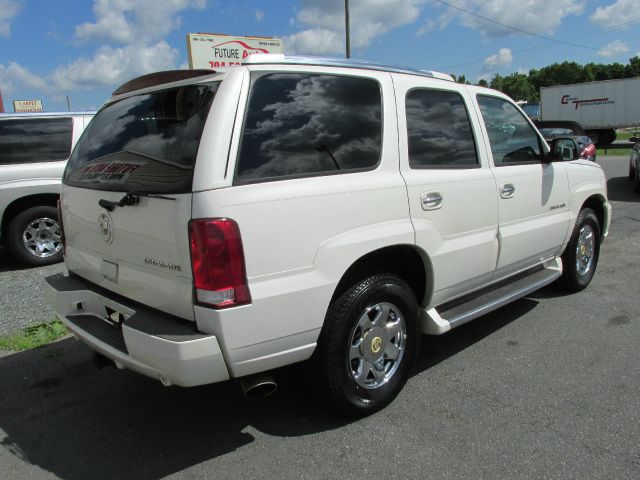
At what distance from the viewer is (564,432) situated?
2879 millimetres

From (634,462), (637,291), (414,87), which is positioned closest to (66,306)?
(414,87)

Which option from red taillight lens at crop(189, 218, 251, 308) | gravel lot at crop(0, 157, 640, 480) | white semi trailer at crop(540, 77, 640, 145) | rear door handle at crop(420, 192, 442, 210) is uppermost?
white semi trailer at crop(540, 77, 640, 145)

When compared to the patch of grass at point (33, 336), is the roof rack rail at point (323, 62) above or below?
above

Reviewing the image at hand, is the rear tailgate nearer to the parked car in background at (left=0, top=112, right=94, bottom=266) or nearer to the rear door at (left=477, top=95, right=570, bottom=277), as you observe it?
the rear door at (left=477, top=95, right=570, bottom=277)

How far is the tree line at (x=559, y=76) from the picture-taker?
9825 cm

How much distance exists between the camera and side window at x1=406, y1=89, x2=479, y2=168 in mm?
3293

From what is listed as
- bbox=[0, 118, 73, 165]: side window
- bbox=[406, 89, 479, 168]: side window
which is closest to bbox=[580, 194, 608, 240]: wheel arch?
bbox=[406, 89, 479, 168]: side window

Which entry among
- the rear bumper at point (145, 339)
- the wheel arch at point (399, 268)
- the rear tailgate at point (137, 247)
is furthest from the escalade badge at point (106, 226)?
the wheel arch at point (399, 268)

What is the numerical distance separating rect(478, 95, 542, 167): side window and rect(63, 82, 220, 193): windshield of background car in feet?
7.38

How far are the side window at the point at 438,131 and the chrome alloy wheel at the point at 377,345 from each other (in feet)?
3.01

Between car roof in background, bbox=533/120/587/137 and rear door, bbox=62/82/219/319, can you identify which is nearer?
rear door, bbox=62/82/219/319

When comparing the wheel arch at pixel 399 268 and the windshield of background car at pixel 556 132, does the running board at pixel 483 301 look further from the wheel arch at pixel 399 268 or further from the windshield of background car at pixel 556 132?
the windshield of background car at pixel 556 132

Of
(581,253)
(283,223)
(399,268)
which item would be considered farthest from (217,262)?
(581,253)

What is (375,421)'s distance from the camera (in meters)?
3.07
